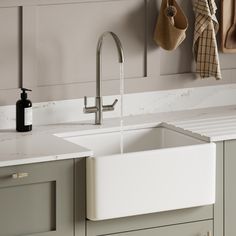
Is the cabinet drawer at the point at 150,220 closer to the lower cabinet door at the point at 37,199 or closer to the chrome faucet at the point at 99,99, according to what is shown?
the lower cabinet door at the point at 37,199

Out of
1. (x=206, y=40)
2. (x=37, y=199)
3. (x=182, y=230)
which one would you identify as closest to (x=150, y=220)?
(x=182, y=230)

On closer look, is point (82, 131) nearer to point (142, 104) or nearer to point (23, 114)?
point (23, 114)

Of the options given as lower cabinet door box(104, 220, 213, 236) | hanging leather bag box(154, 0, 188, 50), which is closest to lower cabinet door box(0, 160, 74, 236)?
lower cabinet door box(104, 220, 213, 236)

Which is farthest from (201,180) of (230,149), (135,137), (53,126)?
(53,126)

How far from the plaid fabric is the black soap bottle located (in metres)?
0.91

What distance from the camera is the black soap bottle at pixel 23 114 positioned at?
396 centimetres

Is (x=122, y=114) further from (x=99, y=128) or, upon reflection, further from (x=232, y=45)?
(x=232, y=45)

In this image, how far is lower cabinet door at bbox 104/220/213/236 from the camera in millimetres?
3825

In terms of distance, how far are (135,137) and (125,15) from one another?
578 millimetres

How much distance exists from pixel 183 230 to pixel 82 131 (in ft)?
2.09

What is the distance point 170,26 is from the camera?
4.21 m

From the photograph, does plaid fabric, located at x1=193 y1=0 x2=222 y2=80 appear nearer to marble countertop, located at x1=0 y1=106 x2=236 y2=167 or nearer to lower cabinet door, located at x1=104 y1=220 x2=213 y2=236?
marble countertop, located at x1=0 y1=106 x2=236 y2=167

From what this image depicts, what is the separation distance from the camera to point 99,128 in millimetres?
4109

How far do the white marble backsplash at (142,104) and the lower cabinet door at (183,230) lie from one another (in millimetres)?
696
